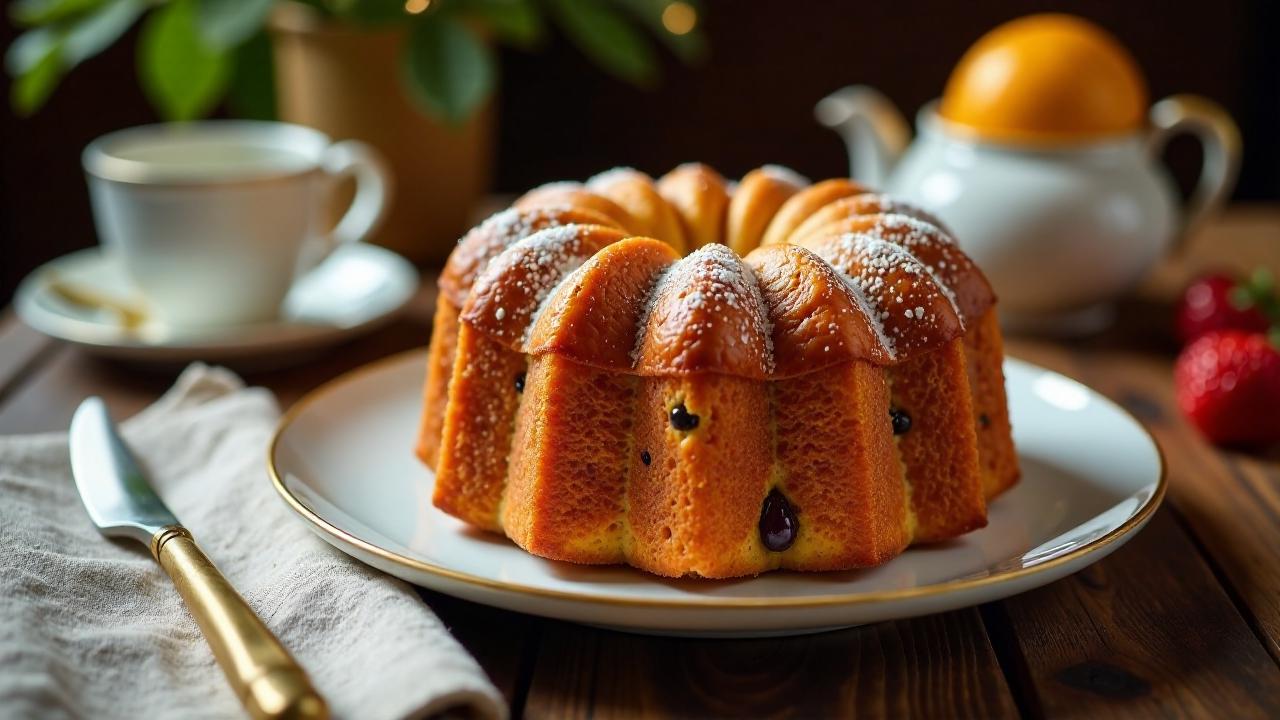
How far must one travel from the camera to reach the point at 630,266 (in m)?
1.14

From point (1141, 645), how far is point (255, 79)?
6.28ft

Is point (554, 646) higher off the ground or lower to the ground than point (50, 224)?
higher

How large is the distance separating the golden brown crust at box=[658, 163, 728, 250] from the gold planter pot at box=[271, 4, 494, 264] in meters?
0.88

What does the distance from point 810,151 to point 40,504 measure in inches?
103

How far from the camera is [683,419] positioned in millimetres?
1043

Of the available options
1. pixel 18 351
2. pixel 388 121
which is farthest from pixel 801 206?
pixel 18 351

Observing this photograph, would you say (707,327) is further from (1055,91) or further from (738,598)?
(1055,91)

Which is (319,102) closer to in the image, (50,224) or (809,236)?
(809,236)

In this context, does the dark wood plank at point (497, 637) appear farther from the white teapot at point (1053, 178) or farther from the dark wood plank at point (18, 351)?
the white teapot at point (1053, 178)

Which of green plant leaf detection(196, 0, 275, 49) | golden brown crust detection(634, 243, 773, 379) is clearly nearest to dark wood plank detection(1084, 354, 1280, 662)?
golden brown crust detection(634, 243, 773, 379)

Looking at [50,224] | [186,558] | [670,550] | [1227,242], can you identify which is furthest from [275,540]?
[50,224]

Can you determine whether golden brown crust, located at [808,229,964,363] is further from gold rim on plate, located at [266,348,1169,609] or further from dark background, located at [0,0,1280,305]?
dark background, located at [0,0,1280,305]

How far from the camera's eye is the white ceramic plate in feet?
3.09

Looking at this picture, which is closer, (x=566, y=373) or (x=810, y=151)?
(x=566, y=373)
